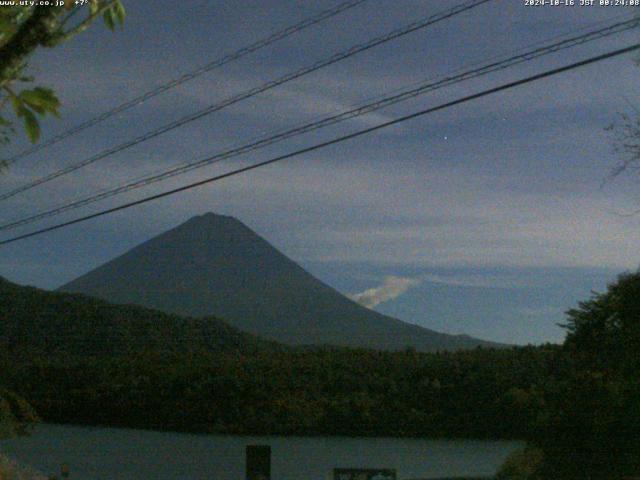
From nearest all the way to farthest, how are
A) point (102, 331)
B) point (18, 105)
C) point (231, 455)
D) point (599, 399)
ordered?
point (18, 105), point (599, 399), point (231, 455), point (102, 331)

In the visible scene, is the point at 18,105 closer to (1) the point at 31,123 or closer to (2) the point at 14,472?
(1) the point at 31,123

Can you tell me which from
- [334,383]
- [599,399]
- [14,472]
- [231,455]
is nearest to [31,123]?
[14,472]

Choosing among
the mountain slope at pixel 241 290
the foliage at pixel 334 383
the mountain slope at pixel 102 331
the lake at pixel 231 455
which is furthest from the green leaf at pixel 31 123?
Result: the mountain slope at pixel 241 290

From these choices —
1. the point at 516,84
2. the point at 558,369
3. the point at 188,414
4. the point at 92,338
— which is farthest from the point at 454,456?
the point at 92,338

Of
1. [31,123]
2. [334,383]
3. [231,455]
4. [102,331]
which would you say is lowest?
[231,455]

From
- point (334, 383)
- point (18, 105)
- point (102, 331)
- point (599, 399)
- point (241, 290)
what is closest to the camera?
point (18, 105)
